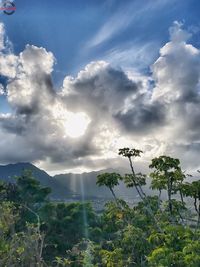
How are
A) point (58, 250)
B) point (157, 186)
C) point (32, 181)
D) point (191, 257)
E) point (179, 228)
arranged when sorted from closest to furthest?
1. point (191, 257)
2. point (179, 228)
3. point (157, 186)
4. point (58, 250)
5. point (32, 181)

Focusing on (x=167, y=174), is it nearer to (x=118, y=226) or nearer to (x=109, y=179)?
(x=109, y=179)

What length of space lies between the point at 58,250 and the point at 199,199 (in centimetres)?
3154

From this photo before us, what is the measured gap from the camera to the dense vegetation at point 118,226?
937 inches

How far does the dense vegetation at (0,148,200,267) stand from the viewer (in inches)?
937

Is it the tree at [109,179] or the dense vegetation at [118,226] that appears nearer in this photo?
the dense vegetation at [118,226]

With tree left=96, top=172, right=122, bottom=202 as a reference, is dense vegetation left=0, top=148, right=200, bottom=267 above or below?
below

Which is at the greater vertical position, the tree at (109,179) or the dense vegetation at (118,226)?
the tree at (109,179)

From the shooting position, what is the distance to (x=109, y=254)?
31.7 metres

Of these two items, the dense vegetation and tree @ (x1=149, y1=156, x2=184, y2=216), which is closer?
the dense vegetation

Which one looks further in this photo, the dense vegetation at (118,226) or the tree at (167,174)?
the tree at (167,174)

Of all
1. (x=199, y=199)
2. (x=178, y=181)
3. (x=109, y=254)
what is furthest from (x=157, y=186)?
(x=109, y=254)

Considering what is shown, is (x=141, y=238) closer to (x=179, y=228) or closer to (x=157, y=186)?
(x=157, y=186)

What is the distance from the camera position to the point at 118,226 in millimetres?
48094

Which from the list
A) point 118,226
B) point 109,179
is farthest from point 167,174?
point 118,226
